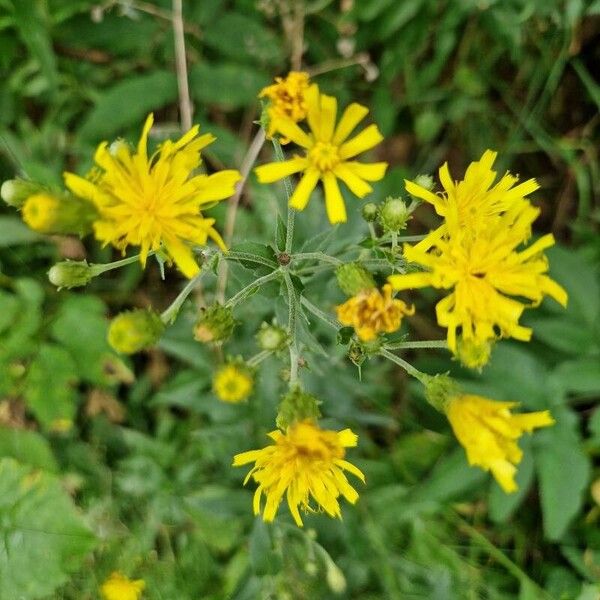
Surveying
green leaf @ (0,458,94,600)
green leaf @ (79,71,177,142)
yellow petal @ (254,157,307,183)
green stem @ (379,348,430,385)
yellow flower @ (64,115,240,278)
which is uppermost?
green leaf @ (79,71,177,142)

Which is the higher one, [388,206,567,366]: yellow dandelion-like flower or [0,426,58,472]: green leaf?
[388,206,567,366]: yellow dandelion-like flower

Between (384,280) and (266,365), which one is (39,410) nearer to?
(266,365)

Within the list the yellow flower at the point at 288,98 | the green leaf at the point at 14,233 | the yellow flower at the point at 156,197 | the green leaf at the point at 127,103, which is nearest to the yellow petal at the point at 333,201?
the yellow flower at the point at 288,98

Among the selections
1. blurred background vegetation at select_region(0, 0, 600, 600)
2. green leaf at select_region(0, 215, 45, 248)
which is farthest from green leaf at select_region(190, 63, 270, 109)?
green leaf at select_region(0, 215, 45, 248)

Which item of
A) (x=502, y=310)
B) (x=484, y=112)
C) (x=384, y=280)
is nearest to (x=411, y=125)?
(x=484, y=112)

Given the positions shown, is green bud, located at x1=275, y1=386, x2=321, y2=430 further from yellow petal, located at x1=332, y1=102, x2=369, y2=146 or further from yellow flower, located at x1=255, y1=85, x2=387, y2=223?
yellow petal, located at x1=332, y1=102, x2=369, y2=146

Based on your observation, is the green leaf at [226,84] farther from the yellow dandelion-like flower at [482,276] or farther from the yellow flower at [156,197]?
the yellow dandelion-like flower at [482,276]

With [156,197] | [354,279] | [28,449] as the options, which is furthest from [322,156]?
[28,449]
